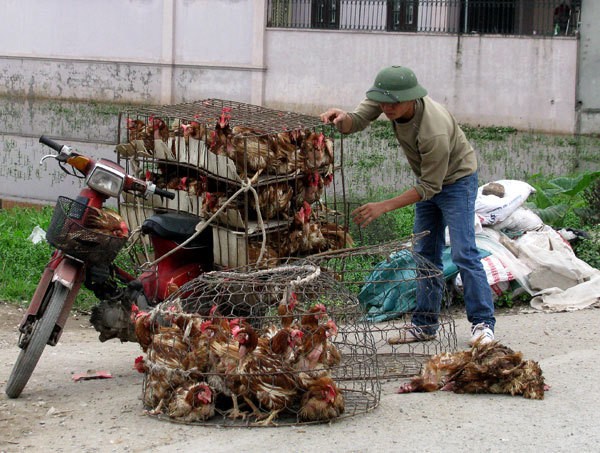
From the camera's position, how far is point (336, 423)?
15.8 feet

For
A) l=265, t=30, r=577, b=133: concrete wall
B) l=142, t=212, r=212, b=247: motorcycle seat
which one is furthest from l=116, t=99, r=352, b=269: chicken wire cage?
l=265, t=30, r=577, b=133: concrete wall

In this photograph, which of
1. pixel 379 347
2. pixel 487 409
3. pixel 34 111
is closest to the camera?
pixel 487 409

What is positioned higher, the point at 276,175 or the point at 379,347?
the point at 276,175

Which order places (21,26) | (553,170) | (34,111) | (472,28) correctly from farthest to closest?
(21,26) < (34,111) < (472,28) < (553,170)

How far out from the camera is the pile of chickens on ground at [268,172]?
6.11m

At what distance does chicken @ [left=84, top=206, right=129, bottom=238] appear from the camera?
5426 millimetres

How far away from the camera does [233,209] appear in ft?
20.0

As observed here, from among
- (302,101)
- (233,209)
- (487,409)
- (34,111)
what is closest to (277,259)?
(233,209)

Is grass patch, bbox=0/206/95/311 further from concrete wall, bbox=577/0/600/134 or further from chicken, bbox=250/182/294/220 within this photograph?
concrete wall, bbox=577/0/600/134

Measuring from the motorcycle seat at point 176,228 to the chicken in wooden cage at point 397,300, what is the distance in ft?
2.49

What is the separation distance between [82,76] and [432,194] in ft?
63.1

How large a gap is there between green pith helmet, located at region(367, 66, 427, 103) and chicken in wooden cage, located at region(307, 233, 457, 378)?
2.86ft

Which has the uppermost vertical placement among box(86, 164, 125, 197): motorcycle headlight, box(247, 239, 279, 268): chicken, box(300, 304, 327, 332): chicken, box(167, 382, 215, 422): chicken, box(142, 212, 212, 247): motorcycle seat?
box(86, 164, 125, 197): motorcycle headlight

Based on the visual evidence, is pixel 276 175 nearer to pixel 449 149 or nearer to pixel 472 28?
pixel 449 149
